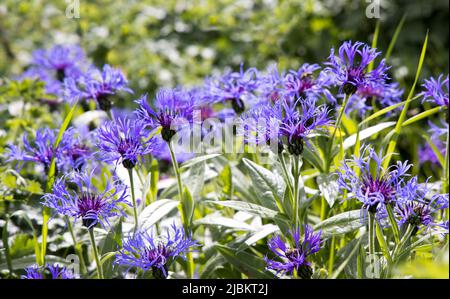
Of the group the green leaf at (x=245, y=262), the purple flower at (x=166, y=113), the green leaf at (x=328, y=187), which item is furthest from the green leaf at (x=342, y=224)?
the purple flower at (x=166, y=113)

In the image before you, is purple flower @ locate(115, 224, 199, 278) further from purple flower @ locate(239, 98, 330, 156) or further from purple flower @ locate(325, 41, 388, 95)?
purple flower @ locate(325, 41, 388, 95)

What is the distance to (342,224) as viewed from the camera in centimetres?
127

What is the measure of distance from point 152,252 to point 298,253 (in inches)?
11.2

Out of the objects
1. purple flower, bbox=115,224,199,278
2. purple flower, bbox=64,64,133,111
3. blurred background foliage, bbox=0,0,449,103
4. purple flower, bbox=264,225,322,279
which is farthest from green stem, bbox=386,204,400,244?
blurred background foliage, bbox=0,0,449,103

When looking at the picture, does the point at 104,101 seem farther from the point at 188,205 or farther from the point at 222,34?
the point at 222,34

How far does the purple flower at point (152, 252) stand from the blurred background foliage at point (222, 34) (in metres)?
1.92

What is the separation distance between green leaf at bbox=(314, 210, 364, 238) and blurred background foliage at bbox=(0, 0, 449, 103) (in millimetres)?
1929

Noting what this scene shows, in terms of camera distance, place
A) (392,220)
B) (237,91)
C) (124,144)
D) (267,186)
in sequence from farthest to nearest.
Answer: (237,91)
(267,186)
(124,144)
(392,220)

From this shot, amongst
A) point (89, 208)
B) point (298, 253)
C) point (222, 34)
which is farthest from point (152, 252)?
point (222, 34)

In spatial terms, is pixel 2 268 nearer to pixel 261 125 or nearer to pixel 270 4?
pixel 261 125

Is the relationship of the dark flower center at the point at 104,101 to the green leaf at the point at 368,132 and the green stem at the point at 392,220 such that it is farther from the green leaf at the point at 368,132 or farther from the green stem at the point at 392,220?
the green stem at the point at 392,220

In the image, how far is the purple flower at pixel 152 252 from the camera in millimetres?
1178
